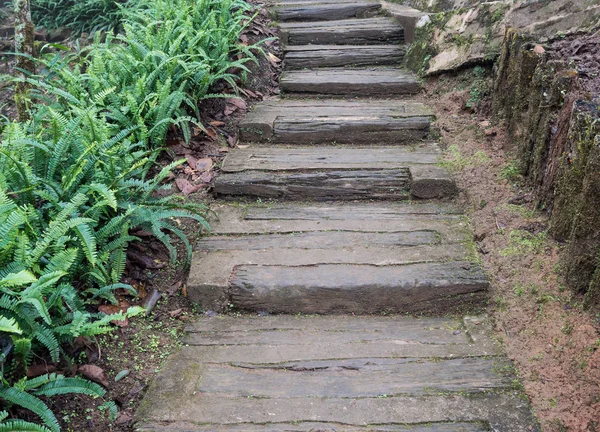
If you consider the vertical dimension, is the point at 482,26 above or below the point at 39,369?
above

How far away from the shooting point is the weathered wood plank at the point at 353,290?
276 centimetres

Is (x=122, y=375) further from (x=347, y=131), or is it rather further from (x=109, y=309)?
(x=347, y=131)

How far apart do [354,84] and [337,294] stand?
8.76 feet

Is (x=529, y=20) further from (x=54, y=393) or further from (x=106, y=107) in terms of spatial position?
(x=54, y=393)

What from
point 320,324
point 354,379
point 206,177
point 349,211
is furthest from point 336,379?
point 206,177

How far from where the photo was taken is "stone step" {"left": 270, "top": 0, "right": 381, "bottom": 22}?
20.5 feet

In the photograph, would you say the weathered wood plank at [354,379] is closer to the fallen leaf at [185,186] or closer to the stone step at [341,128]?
the fallen leaf at [185,186]

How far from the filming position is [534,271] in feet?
8.86

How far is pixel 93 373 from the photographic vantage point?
224 centimetres

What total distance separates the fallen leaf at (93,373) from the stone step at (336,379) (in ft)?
0.68

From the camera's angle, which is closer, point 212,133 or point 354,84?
point 212,133

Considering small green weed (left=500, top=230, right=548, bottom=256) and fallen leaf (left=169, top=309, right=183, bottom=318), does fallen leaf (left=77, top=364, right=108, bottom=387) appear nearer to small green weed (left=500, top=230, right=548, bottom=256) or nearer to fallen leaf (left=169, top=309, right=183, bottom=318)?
fallen leaf (left=169, top=309, right=183, bottom=318)

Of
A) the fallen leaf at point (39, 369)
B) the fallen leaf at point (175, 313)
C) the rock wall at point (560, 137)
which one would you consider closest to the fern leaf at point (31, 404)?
the fallen leaf at point (39, 369)

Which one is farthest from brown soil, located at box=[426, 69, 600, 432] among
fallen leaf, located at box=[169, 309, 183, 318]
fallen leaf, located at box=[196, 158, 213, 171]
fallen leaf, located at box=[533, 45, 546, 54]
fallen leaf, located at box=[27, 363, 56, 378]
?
fallen leaf, located at box=[27, 363, 56, 378]
